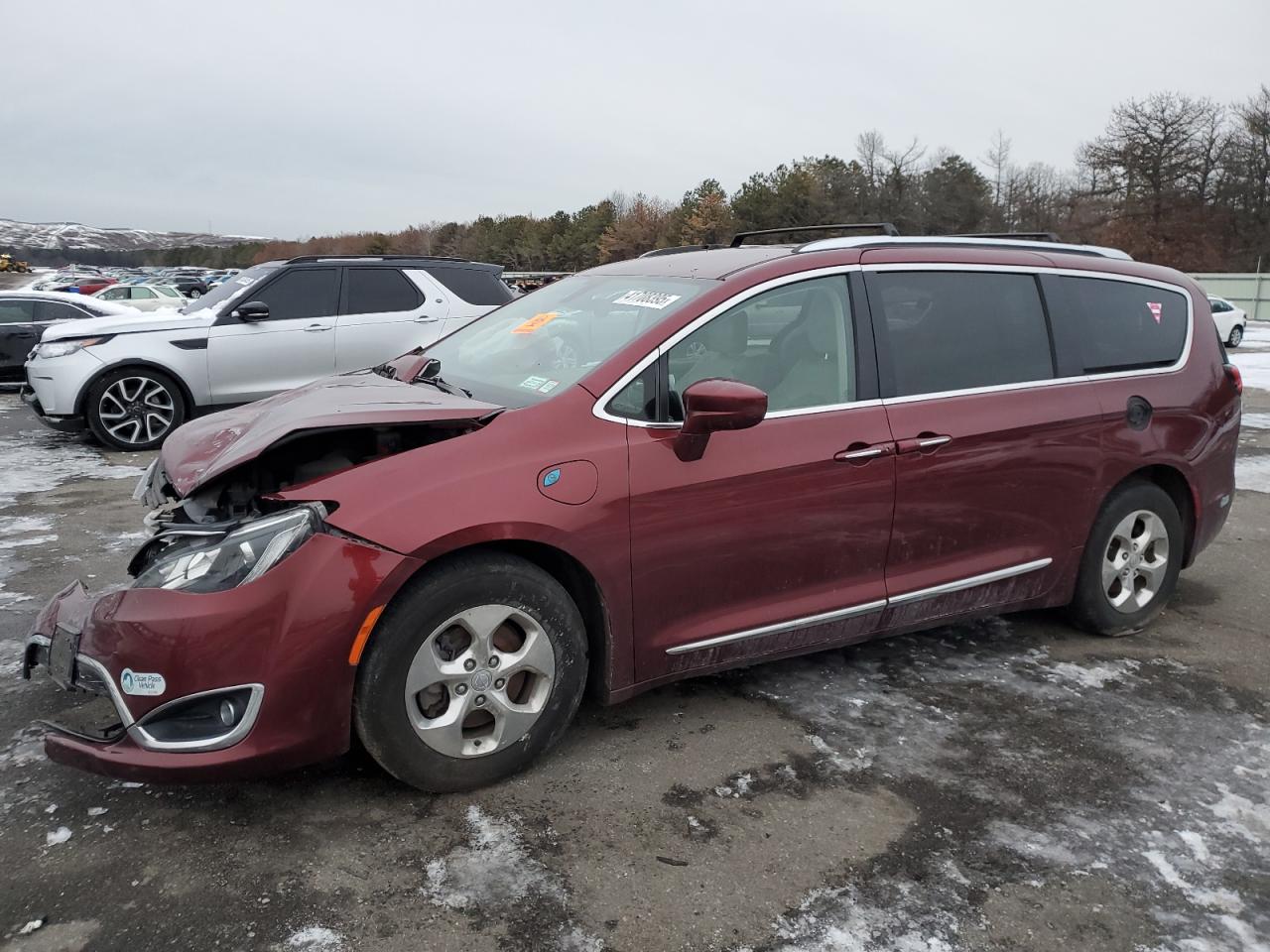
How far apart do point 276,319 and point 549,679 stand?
22.9 feet

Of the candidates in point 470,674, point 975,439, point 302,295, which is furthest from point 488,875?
point 302,295

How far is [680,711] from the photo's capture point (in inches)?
140

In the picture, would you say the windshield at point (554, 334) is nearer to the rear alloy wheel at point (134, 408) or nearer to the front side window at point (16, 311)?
the rear alloy wheel at point (134, 408)

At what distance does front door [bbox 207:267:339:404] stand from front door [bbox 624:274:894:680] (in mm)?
6442

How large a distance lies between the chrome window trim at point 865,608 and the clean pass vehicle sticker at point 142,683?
1.51 metres

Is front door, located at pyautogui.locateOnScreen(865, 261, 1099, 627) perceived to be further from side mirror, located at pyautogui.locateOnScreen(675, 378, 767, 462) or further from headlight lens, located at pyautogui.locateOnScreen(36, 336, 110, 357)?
headlight lens, located at pyautogui.locateOnScreen(36, 336, 110, 357)

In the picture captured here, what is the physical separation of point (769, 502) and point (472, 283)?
7.02 m

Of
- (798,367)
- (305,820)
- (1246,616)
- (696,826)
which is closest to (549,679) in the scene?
(696,826)

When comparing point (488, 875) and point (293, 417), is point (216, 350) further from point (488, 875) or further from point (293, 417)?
point (488, 875)

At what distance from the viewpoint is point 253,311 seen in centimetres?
880

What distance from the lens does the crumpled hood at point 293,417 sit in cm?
289

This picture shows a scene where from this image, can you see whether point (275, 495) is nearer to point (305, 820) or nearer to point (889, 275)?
point (305, 820)

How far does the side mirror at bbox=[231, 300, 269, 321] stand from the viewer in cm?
879

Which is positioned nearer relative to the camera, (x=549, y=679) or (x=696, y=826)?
(x=696, y=826)
